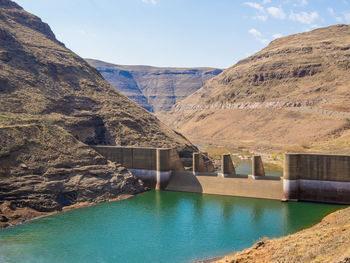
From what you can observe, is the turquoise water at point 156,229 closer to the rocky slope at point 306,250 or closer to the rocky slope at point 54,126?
the rocky slope at point 54,126

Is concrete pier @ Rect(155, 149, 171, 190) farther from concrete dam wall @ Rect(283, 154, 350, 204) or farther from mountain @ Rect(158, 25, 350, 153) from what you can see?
mountain @ Rect(158, 25, 350, 153)

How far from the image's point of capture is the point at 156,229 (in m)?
29.9

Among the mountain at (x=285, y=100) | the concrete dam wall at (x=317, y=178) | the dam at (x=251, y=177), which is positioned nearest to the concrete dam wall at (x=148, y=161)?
the dam at (x=251, y=177)

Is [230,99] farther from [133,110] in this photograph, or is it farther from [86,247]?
[86,247]

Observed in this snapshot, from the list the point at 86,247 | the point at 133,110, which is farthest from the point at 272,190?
the point at 133,110

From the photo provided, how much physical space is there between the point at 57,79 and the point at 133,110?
12.8 m

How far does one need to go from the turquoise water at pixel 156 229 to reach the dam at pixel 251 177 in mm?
1320

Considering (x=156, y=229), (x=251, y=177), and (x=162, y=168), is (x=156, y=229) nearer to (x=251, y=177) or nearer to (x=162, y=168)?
(x=162, y=168)

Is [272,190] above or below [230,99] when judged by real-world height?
below

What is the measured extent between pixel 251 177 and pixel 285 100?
205ft

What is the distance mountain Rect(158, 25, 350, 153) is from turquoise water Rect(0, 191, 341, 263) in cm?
3037

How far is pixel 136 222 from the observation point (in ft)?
104

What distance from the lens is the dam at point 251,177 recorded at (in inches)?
1390

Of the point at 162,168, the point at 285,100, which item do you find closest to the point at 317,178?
the point at 162,168
